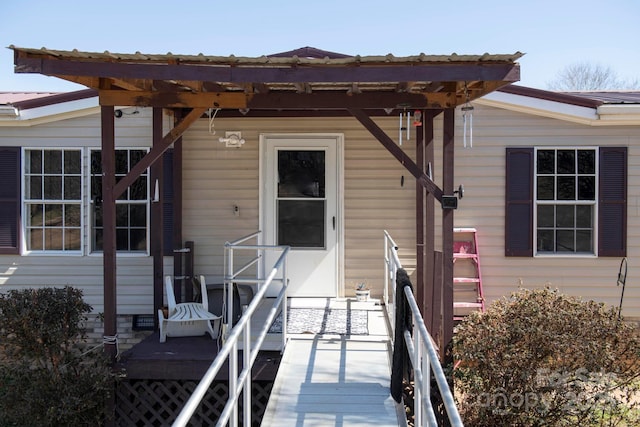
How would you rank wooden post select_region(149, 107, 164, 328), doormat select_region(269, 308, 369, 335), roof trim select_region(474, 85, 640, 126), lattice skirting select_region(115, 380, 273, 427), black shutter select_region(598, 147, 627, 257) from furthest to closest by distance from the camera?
black shutter select_region(598, 147, 627, 257)
roof trim select_region(474, 85, 640, 126)
wooden post select_region(149, 107, 164, 328)
doormat select_region(269, 308, 369, 335)
lattice skirting select_region(115, 380, 273, 427)

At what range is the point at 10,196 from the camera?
28.6 feet

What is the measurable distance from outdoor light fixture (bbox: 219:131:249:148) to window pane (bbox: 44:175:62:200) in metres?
2.35

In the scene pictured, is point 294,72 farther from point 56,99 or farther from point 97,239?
point 97,239

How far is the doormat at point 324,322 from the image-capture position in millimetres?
6992

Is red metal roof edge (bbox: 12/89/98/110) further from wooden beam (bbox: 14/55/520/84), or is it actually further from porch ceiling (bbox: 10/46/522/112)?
wooden beam (bbox: 14/55/520/84)

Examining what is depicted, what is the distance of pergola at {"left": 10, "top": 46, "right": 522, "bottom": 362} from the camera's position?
5.38 metres

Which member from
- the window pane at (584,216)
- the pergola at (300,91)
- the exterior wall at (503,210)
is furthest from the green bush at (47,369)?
the window pane at (584,216)

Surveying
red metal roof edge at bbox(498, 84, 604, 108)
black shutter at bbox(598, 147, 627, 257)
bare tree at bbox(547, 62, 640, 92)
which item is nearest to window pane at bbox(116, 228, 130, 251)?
red metal roof edge at bbox(498, 84, 604, 108)

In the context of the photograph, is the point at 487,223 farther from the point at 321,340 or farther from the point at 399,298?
the point at 399,298

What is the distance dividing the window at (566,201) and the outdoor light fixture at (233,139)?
11.6ft

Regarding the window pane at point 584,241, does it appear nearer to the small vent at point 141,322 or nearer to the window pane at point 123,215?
the small vent at point 141,322

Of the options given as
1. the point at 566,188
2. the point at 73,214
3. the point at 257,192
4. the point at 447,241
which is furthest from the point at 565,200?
the point at 73,214

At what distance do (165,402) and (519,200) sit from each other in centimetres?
506

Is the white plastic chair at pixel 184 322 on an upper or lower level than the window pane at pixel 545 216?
lower
